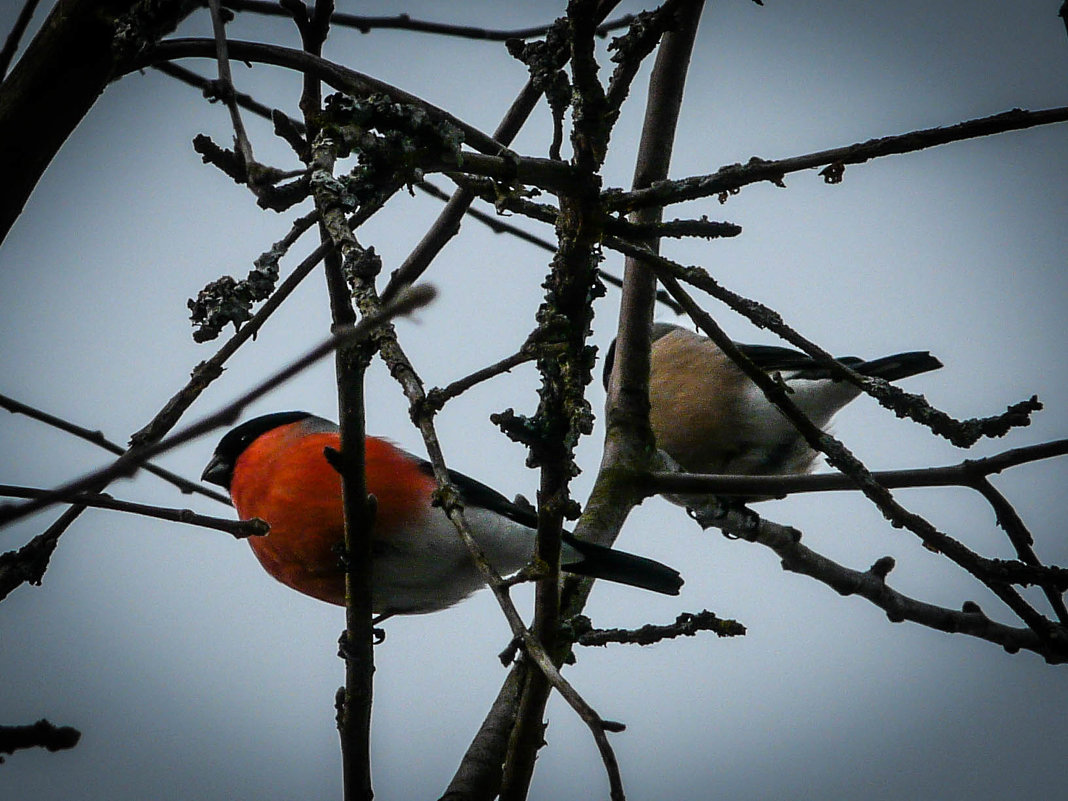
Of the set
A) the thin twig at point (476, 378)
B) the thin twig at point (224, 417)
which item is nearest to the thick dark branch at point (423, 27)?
the thin twig at point (476, 378)

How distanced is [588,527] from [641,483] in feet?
0.69

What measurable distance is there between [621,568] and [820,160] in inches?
64.4

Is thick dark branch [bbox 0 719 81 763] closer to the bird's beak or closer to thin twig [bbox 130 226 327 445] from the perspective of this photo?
thin twig [bbox 130 226 327 445]

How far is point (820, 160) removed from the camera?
1799 mm

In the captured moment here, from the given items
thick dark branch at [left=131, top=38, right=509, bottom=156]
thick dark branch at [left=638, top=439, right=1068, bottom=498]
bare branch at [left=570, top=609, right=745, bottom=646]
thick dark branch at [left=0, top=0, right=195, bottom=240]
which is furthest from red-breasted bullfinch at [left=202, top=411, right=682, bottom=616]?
thick dark branch at [left=0, top=0, right=195, bottom=240]

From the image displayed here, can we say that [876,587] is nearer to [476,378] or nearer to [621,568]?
[621,568]

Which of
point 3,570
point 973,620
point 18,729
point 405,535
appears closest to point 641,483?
point 405,535

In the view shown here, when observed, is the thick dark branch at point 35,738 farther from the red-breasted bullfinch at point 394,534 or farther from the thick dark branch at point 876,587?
the thick dark branch at point 876,587

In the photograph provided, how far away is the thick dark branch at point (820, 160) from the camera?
1700 millimetres

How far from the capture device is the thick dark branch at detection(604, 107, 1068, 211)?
170 centimetres

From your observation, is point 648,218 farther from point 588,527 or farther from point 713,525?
point 713,525

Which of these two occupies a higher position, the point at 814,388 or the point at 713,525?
the point at 814,388

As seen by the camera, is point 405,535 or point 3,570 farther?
point 405,535

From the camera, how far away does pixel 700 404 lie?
15.0 feet
